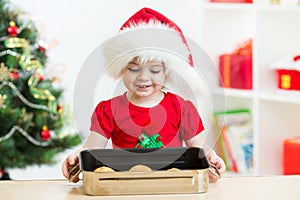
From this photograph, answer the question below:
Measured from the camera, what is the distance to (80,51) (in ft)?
12.4

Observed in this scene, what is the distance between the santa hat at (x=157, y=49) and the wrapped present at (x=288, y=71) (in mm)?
1972

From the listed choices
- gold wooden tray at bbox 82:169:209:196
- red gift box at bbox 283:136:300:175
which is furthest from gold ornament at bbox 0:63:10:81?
gold wooden tray at bbox 82:169:209:196

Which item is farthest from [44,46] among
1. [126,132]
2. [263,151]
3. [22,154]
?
[126,132]

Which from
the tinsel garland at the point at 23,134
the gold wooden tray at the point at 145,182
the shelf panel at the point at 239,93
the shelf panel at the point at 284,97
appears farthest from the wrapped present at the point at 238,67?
the gold wooden tray at the point at 145,182

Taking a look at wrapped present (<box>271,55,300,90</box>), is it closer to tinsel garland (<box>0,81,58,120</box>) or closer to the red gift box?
the red gift box

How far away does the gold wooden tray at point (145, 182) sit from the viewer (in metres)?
1.12

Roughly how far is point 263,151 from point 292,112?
24cm

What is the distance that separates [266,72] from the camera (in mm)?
3309

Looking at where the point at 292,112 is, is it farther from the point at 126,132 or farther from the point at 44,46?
the point at 126,132

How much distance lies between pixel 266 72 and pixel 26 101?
121cm

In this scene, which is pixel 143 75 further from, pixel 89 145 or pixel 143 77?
pixel 89 145

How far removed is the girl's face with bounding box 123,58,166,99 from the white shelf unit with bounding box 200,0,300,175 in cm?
200

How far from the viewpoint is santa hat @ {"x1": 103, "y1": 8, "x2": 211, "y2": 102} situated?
1.15 m

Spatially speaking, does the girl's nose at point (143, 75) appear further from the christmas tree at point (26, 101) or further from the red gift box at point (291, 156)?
the christmas tree at point (26, 101)
